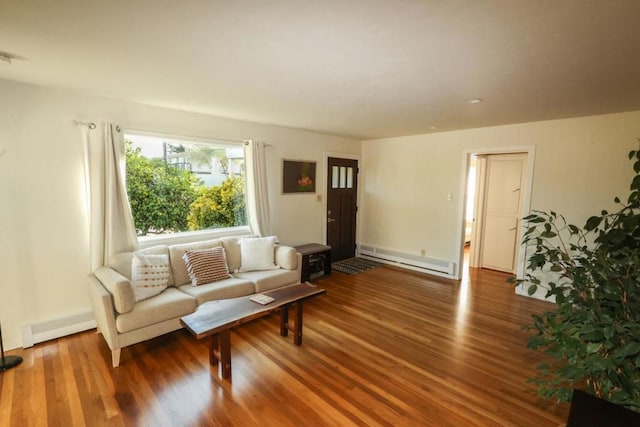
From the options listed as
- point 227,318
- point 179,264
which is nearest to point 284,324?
point 227,318

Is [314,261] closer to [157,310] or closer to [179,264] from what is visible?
[179,264]

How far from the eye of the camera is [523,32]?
5.17 feet

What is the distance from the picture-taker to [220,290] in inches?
123

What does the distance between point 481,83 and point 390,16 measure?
4.52 ft

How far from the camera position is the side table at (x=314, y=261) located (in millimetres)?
4445

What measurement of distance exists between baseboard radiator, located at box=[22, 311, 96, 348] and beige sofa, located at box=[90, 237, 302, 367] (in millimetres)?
325

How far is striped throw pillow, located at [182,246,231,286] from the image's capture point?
3248mm

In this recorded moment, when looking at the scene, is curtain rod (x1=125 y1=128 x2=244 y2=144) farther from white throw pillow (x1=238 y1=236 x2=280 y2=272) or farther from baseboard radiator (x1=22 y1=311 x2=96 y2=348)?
baseboard radiator (x1=22 y1=311 x2=96 y2=348)

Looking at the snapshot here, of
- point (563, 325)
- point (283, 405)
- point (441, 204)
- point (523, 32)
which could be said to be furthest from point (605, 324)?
point (441, 204)

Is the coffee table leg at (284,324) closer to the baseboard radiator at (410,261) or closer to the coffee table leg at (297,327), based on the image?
the coffee table leg at (297,327)

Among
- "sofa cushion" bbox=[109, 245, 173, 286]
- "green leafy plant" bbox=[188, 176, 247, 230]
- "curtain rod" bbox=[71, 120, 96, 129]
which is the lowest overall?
"sofa cushion" bbox=[109, 245, 173, 286]

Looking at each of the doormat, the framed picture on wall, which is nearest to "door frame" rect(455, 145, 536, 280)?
the doormat

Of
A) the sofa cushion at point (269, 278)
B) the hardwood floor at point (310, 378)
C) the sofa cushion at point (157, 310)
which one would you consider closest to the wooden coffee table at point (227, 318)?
the hardwood floor at point (310, 378)

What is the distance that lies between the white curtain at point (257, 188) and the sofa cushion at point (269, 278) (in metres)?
0.79
